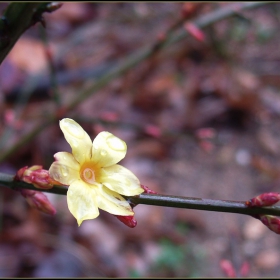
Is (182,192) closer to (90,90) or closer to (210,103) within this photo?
(210,103)

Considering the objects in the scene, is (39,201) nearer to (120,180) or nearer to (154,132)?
(120,180)

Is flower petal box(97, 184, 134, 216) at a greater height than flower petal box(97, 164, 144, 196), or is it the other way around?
flower petal box(97, 164, 144, 196)

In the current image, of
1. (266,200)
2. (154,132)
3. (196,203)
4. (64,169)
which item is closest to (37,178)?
(64,169)

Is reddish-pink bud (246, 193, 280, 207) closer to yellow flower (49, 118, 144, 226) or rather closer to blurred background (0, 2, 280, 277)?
yellow flower (49, 118, 144, 226)

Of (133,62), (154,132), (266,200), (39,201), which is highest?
(133,62)

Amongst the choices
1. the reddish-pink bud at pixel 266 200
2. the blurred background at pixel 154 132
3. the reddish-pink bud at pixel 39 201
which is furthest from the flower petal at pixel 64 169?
the blurred background at pixel 154 132

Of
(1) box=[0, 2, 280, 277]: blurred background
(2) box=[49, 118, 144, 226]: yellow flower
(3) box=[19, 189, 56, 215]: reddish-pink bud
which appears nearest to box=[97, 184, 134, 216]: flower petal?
(2) box=[49, 118, 144, 226]: yellow flower

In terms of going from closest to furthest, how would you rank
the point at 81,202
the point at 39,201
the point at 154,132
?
the point at 81,202
the point at 39,201
the point at 154,132
